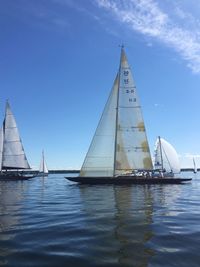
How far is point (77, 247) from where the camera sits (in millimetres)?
9672

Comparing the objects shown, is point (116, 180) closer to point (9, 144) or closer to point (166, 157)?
point (9, 144)

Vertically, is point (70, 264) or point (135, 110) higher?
point (135, 110)

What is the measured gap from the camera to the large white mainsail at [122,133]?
44.7 metres

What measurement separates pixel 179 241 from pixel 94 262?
132 inches

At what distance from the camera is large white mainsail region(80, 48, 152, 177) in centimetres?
4466

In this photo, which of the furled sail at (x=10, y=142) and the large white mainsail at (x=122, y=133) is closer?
the large white mainsail at (x=122, y=133)

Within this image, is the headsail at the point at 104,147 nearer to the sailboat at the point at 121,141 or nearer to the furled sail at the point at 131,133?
the sailboat at the point at 121,141

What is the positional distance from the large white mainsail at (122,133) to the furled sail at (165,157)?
120ft

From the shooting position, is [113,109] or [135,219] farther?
[113,109]

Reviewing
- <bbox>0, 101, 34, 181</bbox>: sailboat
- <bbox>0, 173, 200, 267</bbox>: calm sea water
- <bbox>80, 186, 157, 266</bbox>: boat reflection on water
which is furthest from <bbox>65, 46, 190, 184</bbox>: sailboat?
<bbox>0, 101, 34, 181</bbox>: sailboat

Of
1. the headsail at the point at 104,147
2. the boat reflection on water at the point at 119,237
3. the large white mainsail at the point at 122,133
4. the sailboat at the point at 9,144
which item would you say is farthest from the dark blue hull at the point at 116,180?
the sailboat at the point at 9,144

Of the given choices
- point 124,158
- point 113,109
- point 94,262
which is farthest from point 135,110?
point 94,262

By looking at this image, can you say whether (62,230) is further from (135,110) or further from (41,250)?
(135,110)

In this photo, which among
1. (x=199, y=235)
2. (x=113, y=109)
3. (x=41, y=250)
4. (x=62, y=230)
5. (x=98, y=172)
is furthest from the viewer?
(x=113, y=109)
